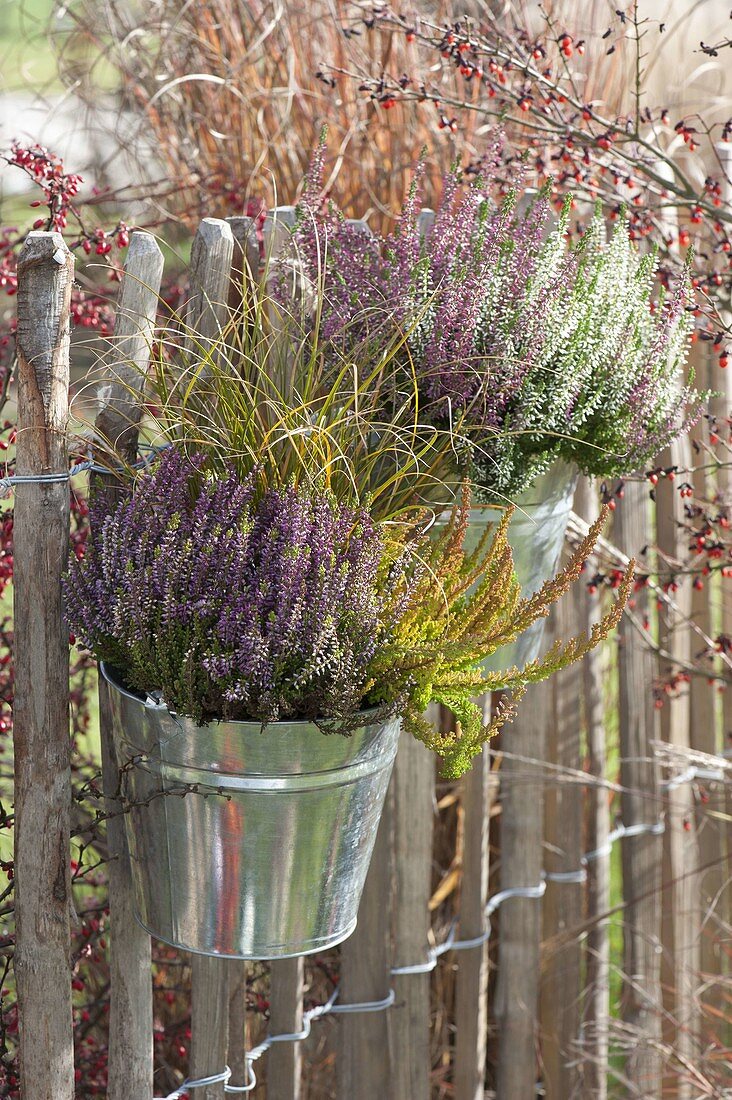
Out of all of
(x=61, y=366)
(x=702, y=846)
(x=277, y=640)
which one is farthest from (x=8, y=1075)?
(x=702, y=846)

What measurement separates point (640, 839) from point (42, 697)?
1.59 m

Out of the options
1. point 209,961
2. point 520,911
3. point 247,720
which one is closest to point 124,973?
point 209,961

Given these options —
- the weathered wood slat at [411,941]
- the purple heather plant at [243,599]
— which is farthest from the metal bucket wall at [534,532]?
the weathered wood slat at [411,941]

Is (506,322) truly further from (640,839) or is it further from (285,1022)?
(640,839)

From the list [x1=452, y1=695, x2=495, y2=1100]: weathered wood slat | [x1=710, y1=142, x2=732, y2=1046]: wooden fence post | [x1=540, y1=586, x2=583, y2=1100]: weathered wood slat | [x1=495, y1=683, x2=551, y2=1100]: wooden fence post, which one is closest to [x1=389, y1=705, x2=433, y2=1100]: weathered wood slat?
[x1=452, y1=695, x2=495, y2=1100]: weathered wood slat

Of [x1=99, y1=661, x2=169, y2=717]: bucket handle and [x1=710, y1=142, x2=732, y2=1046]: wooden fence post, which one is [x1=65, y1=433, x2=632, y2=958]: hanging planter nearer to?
[x1=99, y1=661, x2=169, y2=717]: bucket handle

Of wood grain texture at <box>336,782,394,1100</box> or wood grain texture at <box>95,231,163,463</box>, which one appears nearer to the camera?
wood grain texture at <box>95,231,163,463</box>

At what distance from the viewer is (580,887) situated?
2.38m

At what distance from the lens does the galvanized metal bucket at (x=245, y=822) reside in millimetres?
1098

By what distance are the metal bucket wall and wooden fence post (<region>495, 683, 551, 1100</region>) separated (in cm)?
77

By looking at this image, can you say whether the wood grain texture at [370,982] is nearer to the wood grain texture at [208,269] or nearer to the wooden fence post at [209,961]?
the wooden fence post at [209,961]

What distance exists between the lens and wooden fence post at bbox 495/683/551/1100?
2.23m

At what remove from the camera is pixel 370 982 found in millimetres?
1881

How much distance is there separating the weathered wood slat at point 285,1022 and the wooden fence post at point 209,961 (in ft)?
0.77
